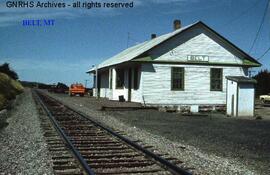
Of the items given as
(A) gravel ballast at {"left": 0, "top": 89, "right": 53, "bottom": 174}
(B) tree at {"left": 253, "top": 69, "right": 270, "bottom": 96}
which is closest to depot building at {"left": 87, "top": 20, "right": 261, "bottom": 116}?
(A) gravel ballast at {"left": 0, "top": 89, "right": 53, "bottom": 174}

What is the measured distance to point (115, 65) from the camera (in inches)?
1293

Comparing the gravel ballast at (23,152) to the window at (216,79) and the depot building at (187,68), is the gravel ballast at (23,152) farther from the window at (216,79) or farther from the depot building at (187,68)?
the window at (216,79)

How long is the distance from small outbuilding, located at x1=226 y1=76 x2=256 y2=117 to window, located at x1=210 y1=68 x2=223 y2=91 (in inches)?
252

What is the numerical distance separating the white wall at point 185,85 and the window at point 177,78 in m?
0.26

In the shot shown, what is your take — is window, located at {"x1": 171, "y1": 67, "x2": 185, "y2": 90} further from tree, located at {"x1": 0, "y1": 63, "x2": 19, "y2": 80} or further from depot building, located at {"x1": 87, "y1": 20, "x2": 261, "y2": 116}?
tree, located at {"x1": 0, "y1": 63, "x2": 19, "y2": 80}

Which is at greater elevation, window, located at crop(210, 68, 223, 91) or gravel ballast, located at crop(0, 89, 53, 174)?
window, located at crop(210, 68, 223, 91)

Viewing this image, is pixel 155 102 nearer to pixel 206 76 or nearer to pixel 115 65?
pixel 206 76

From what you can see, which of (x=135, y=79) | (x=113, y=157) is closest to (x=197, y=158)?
(x=113, y=157)

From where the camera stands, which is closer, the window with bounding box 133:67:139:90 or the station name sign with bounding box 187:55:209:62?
the station name sign with bounding box 187:55:209:62

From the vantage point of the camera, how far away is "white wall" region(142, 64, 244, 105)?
2702cm

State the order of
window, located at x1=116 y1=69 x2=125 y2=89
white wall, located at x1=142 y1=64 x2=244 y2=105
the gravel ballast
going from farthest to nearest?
1. window, located at x1=116 y1=69 x2=125 y2=89
2. white wall, located at x1=142 y1=64 x2=244 y2=105
3. the gravel ballast

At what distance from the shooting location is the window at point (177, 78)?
91.0 feet

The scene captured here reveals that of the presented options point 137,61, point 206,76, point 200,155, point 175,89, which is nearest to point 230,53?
point 206,76

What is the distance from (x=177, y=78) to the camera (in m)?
28.0
